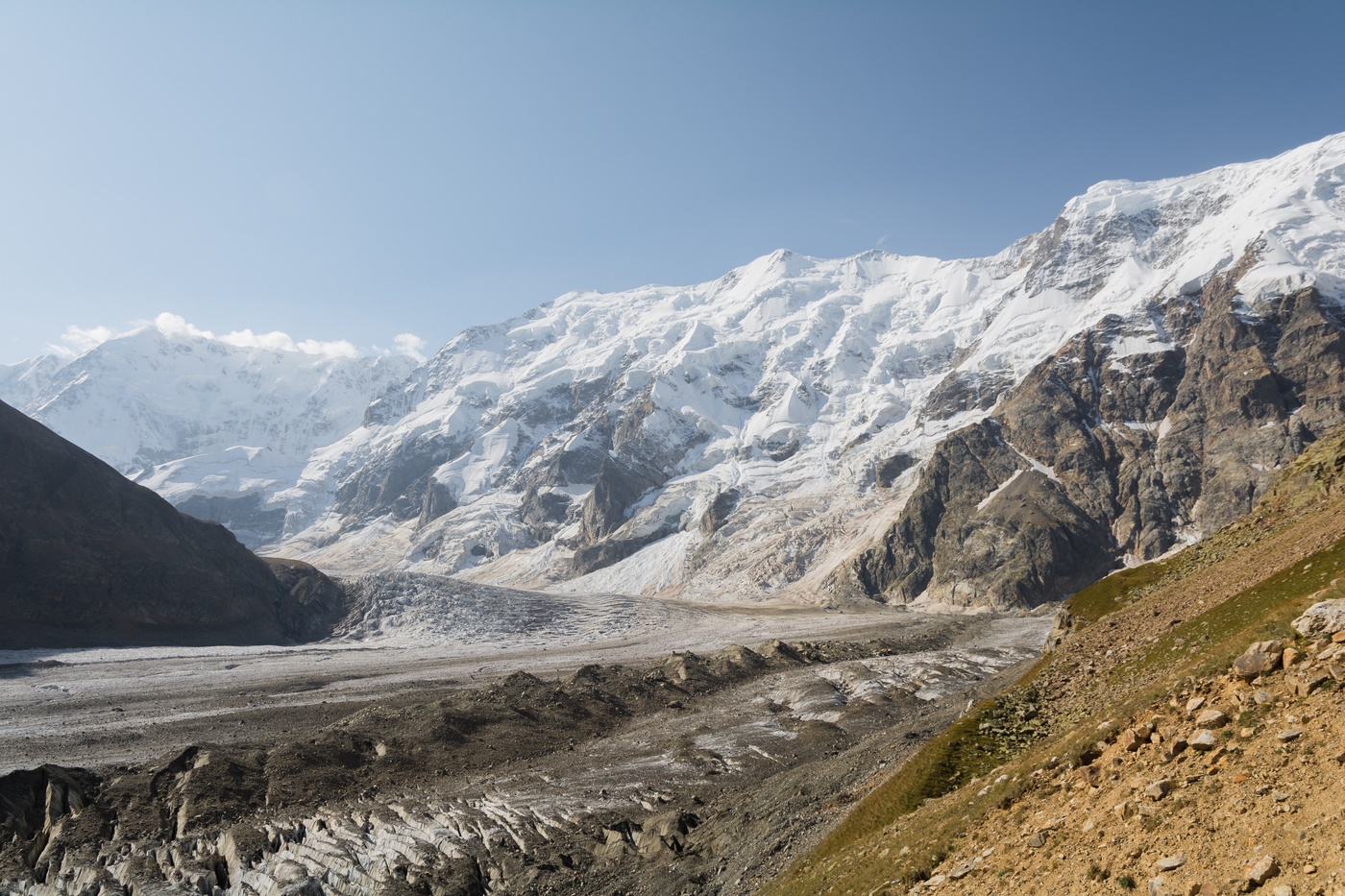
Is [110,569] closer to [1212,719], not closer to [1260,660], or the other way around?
[1212,719]

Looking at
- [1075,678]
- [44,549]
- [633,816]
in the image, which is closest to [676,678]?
[633,816]

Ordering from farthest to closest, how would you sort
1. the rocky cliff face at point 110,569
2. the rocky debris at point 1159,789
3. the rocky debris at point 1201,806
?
the rocky cliff face at point 110,569
the rocky debris at point 1159,789
the rocky debris at point 1201,806

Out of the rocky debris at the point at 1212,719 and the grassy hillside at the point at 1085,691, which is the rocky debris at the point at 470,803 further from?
the rocky debris at the point at 1212,719

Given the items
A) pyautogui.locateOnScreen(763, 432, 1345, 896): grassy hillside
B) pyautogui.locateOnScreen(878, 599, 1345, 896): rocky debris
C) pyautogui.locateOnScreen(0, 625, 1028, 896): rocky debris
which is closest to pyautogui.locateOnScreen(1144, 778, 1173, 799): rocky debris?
pyautogui.locateOnScreen(878, 599, 1345, 896): rocky debris

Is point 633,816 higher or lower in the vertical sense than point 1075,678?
lower

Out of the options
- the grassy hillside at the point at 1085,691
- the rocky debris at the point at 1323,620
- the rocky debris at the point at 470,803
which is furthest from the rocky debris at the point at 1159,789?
the rocky debris at the point at 470,803

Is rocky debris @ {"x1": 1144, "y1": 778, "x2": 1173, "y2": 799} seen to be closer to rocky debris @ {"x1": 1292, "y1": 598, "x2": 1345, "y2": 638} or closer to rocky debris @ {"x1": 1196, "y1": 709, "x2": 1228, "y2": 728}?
rocky debris @ {"x1": 1196, "y1": 709, "x2": 1228, "y2": 728}

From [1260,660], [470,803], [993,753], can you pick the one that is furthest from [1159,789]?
[470,803]

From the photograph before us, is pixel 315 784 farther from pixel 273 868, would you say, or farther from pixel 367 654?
pixel 367 654
